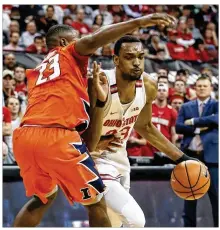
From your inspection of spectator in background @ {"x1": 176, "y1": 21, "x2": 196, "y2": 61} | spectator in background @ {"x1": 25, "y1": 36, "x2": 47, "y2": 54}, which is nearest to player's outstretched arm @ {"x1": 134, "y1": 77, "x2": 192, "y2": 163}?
spectator in background @ {"x1": 25, "y1": 36, "x2": 47, "y2": 54}

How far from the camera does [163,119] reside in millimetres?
7879

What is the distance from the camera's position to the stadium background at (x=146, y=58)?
7.08 m

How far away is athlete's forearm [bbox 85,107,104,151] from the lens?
436cm

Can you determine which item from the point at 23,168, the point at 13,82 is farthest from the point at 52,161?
the point at 13,82

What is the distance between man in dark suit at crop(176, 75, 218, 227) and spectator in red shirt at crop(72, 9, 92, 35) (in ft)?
14.9

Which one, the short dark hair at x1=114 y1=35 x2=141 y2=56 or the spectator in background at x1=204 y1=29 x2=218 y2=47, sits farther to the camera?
the spectator in background at x1=204 y1=29 x2=218 y2=47

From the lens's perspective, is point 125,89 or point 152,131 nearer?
point 125,89

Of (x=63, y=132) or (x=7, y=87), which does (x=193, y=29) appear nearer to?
(x=7, y=87)

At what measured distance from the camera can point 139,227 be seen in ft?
15.1

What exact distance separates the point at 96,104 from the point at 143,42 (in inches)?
279

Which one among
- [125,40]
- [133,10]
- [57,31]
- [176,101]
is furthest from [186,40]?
[57,31]

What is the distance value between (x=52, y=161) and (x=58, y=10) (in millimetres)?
7675

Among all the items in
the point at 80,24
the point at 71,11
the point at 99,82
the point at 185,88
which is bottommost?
the point at 185,88

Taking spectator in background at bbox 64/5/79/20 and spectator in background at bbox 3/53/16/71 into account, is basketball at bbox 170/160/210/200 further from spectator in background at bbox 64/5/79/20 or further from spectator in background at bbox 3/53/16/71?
spectator in background at bbox 64/5/79/20
